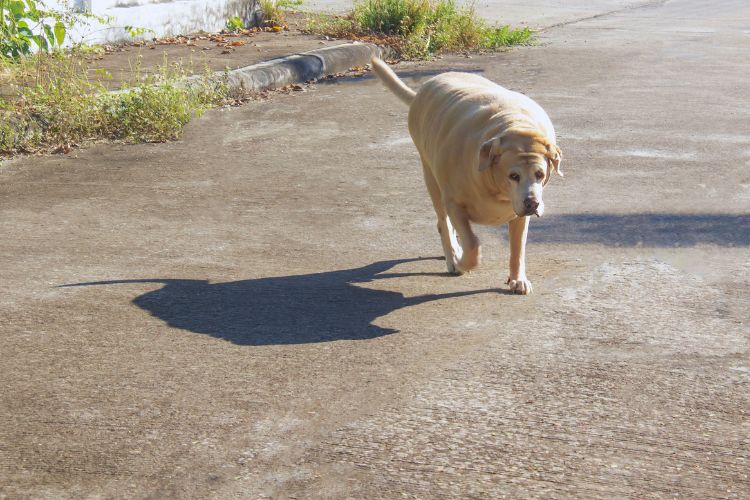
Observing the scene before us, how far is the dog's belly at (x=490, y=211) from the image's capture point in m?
5.26

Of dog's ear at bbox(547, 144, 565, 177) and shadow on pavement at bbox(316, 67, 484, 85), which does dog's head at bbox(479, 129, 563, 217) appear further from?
shadow on pavement at bbox(316, 67, 484, 85)

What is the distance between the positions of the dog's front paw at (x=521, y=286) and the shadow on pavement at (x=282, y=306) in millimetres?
141

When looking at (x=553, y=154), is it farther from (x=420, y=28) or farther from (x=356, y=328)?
(x=420, y=28)

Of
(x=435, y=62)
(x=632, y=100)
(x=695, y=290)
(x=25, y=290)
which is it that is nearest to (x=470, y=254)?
(x=695, y=290)

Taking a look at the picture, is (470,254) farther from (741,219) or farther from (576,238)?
(741,219)

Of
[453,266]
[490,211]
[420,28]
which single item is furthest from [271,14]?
[490,211]

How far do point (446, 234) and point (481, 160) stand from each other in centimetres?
85

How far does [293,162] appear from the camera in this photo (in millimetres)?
7898

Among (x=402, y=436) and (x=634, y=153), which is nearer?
(x=402, y=436)

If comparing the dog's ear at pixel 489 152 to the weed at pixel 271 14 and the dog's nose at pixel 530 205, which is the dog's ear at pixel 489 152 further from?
the weed at pixel 271 14

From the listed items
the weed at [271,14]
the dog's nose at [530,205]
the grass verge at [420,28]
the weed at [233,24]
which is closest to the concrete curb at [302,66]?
the grass verge at [420,28]

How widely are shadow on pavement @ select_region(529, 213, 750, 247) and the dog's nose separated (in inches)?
49.2

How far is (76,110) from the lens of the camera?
8266 millimetres

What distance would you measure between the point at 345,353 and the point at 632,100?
6.76 meters
